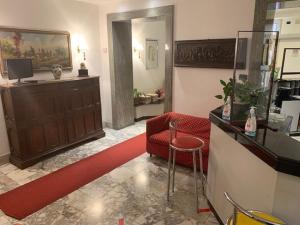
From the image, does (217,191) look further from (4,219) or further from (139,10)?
(139,10)

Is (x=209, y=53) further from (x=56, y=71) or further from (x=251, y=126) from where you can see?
(x=56, y=71)

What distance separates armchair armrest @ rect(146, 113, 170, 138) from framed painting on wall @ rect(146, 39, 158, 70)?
2.72m

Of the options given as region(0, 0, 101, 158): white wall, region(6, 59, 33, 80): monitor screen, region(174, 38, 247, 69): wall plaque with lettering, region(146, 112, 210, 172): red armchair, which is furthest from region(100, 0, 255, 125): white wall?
region(6, 59, 33, 80): monitor screen

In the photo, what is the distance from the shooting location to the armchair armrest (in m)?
3.57

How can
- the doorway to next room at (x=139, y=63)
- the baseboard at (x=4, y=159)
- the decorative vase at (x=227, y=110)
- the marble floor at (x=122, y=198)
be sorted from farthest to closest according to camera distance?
the doorway to next room at (x=139, y=63)
the baseboard at (x=4, y=159)
the marble floor at (x=122, y=198)
the decorative vase at (x=227, y=110)

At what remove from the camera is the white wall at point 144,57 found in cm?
569

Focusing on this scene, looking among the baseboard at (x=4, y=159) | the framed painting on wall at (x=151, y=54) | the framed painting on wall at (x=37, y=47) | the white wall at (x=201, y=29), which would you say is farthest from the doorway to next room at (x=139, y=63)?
the baseboard at (x=4, y=159)

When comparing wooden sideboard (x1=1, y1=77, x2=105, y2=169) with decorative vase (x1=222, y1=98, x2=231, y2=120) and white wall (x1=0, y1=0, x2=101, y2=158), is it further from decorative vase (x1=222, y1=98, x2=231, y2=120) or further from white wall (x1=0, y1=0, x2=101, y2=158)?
decorative vase (x1=222, y1=98, x2=231, y2=120)

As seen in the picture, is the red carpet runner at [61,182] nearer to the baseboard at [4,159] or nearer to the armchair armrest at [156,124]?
the armchair armrest at [156,124]

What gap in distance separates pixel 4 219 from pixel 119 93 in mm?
3249

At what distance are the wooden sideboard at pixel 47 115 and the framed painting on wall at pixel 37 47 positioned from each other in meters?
0.55

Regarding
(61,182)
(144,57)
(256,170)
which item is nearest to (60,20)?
(144,57)

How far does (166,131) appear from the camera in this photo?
3699mm

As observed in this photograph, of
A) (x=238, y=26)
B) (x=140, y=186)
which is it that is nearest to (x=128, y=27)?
(x=238, y=26)
